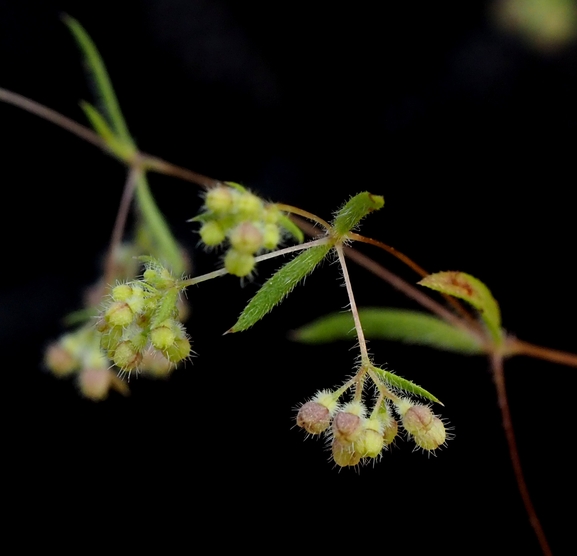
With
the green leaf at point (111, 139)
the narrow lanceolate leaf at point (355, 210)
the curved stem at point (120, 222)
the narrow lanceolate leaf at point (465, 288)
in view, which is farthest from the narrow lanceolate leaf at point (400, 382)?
the green leaf at point (111, 139)

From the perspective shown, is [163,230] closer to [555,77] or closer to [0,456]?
[0,456]

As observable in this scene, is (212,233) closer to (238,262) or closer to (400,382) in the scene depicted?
(238,262)

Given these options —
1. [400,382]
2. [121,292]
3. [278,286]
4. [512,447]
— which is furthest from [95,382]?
[512,447]

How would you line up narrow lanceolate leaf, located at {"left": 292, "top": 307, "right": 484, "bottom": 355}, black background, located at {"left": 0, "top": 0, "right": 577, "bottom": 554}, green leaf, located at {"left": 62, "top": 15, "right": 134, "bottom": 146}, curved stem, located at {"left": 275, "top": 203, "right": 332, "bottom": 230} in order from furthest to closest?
black background, located at {"left": 0, "top": 0, "right": 577, "bottom": 554} < green leaf, located at {"left": 62, "top": 15, "right": 134, "bottom": 146} < narrow lanceolate leaf, located at {"left": 292, "top": 307, "right": 484, "bottom": 355} < curved stem, located at {"left": 275, "top": 203, "right": 332, "bottom": 230}

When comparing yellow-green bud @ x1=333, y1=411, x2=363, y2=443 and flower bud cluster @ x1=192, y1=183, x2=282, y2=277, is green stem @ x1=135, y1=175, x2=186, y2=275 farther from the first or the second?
yellow-green bud @ x1=333, y1=411, x2=363, y2=443

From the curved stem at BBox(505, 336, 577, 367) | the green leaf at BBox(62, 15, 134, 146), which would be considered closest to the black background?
the curved stem at BBox(505, 336, 577, 367)

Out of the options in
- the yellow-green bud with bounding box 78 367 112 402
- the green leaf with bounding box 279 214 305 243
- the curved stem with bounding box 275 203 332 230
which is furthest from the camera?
the yellow-green bud with bounding box 78 367 112 402

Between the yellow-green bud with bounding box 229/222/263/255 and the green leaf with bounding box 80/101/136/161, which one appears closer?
the yellow-green bud with bounding box 229/222/263/255
